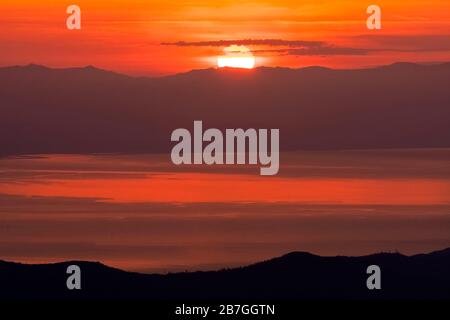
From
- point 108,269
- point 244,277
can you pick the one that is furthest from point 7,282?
point 244,277

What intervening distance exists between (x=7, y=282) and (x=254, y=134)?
6.37 meters

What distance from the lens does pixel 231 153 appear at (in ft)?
65.8

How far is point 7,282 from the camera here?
20688mm

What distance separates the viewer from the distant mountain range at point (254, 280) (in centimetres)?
2034

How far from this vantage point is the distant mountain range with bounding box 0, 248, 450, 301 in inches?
801

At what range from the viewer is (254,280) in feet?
68.3
